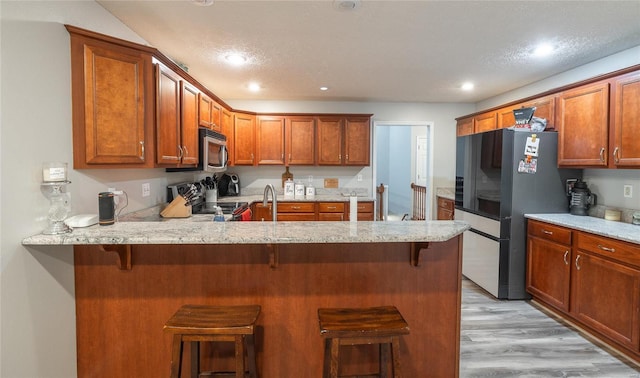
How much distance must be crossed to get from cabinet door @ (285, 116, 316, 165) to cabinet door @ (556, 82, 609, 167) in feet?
9.63

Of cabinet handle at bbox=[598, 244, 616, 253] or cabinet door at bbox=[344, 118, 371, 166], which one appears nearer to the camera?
cabinet handle at bbox=[598, 244, 616, 253]

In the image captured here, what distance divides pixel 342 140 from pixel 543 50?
2609 mm

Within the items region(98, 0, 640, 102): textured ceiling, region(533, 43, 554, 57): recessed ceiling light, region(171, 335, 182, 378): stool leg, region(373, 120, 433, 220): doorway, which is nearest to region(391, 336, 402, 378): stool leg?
region(171, 335, 182, 378): stool leg

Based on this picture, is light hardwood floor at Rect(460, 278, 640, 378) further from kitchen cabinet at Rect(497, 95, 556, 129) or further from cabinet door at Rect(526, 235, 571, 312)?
kitchen cabinet at Rect(497, 95, 556, 129)

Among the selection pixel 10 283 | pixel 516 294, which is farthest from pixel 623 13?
pixel 10 283

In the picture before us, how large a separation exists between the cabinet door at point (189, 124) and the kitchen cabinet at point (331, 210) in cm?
205

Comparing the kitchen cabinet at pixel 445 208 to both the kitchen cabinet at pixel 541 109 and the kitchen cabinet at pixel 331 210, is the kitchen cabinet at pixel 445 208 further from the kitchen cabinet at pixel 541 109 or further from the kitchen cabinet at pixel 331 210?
the kitchen cabinet at pixel 331 210

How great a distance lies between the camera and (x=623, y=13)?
223 cm

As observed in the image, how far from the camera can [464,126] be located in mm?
4914

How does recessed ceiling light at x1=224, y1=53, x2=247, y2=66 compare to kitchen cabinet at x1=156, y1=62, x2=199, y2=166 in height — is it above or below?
above

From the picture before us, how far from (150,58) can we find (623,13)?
10.2 ft

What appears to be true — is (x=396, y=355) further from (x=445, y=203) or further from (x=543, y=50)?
(x=445, y=203)

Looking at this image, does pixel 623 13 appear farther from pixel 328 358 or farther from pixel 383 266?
pixel 328 358

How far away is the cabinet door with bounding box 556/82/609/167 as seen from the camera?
2.81 m
